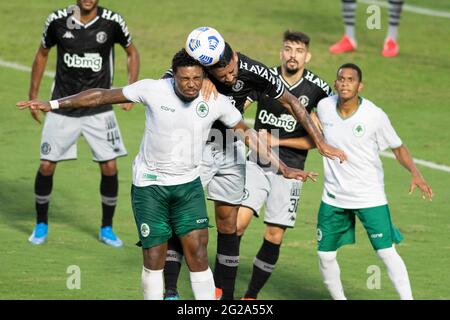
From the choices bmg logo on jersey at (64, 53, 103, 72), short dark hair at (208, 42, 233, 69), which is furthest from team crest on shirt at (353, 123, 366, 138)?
bmg logo on jersey at (64, 53, 103, 72)

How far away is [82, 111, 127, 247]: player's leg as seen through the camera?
1625 cm

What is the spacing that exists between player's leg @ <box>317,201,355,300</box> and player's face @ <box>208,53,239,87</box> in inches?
63.6

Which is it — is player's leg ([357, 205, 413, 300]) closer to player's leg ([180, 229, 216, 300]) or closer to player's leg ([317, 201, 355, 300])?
player's leg ([317, 201, 355, 300])

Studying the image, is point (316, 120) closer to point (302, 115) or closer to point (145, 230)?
point (302, 115)

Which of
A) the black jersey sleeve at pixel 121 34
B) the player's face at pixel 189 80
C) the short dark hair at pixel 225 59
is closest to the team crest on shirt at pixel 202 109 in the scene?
the player's face at pixel 189 80

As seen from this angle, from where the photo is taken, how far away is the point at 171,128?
1244cm

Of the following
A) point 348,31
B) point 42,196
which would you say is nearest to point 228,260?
point 42,196

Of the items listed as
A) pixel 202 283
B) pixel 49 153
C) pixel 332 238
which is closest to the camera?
pixel 202 283

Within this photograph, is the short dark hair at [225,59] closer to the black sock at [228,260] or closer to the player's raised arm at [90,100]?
the player's raised arm at [90,100]

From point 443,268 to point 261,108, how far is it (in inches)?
108

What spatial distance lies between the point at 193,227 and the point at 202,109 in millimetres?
1079

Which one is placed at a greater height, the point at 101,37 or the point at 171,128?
the point at 101,37

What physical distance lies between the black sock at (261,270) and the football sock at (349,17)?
13.7 meters

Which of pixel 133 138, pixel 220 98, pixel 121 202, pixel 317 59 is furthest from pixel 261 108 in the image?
pixel 317 59
